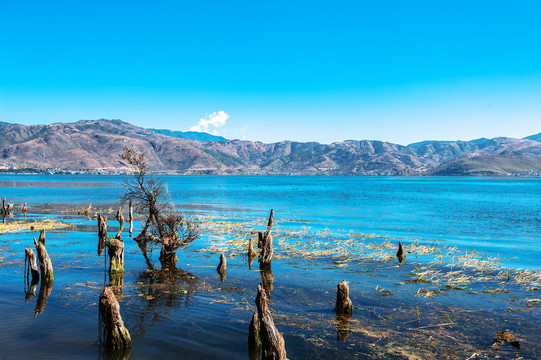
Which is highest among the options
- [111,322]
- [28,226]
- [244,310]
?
[111,322]

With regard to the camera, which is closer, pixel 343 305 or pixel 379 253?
pixel 343 305

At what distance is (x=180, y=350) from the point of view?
40.2 ft

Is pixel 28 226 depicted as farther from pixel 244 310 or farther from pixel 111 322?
pixel 111 322

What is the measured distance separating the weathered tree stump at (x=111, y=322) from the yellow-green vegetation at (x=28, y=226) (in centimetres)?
2884

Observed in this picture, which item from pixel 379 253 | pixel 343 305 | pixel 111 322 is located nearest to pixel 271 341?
pixel 111 322

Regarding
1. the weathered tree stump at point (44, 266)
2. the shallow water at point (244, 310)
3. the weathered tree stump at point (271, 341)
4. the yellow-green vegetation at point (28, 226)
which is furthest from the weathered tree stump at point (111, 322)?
the yellow-green vegetation at point (28, 226)

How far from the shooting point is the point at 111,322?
39.3ft

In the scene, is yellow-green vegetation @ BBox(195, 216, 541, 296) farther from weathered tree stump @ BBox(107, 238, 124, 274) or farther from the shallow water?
weathered tree stump @ BBox(107, 238, 124, 274)

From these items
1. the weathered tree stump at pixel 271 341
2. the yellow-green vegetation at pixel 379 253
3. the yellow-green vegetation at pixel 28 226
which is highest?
the weathered tree stump at pixel 271 341

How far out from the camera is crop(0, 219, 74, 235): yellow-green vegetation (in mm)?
35912

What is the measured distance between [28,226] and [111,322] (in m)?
32.4

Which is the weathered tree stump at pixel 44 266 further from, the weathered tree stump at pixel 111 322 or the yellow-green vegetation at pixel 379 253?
the yellow-green vegetation at pixel 379 253

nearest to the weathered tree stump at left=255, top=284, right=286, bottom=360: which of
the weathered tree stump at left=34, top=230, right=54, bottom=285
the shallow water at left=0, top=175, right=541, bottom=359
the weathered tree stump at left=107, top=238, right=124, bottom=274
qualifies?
the shallow water at left=0, top=175, right=541, bottom=359

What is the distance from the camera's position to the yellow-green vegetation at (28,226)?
118ft
